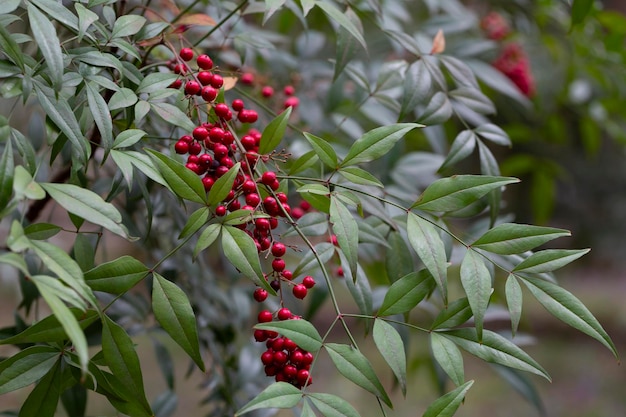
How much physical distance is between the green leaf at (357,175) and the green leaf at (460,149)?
0.65ft

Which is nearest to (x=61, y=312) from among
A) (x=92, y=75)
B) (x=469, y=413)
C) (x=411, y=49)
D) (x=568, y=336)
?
(x=92, y=75)

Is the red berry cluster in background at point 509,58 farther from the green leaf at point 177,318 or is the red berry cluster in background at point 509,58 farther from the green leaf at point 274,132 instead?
the green leaf at point 177,318

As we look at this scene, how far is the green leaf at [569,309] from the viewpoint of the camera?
524mm

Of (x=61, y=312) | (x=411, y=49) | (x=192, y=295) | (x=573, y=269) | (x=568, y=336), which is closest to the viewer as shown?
(x=61, y=312)

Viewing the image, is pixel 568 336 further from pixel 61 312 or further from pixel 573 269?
pixel 61 312

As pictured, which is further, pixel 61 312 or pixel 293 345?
pixel 293 345

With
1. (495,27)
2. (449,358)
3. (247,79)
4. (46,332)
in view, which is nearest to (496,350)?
(449,358)

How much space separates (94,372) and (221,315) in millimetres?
477

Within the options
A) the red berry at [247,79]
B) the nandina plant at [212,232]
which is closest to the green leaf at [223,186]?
the nandina plant at [212,232]

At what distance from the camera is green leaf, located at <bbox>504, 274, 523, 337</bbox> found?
20.8 inches

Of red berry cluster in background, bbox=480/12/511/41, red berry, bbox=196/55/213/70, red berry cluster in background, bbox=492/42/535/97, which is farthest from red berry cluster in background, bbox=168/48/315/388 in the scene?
red berry cluster in background, bbox=480/12/511/41

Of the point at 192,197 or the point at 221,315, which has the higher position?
the point at 192,197

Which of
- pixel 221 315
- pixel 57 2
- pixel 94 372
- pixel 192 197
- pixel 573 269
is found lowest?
pixel 573 269

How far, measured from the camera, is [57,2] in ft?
1.77
